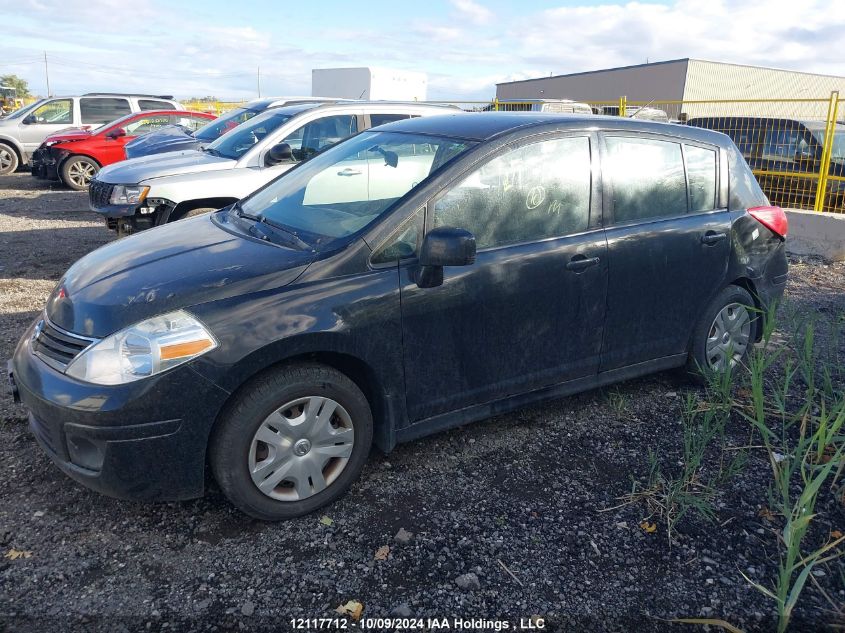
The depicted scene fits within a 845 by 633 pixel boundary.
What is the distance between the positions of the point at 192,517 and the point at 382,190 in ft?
6.02

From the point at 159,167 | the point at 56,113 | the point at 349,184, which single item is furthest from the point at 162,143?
the point at 349,184

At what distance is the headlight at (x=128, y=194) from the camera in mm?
6730

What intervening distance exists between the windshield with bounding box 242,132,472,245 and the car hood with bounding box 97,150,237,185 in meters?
3.38

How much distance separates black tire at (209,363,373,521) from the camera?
110 inches

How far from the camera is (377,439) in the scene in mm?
3275

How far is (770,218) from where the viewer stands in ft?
14.5

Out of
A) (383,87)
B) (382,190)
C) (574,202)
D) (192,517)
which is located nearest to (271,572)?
(192,517)

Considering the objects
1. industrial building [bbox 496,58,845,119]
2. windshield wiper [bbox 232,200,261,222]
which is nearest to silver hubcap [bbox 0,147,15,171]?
windshield wiper [bbox 232,200,261,222]

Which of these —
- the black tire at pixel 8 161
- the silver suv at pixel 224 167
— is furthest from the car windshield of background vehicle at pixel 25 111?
the silver suv at pixel 224 167

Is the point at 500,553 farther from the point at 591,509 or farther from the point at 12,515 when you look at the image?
the point at 12,515

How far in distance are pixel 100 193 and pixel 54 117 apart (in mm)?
10470

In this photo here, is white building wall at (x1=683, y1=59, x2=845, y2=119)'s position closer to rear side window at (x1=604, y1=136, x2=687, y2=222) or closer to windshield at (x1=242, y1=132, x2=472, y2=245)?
rear side window at (x1=604, y1=136, x2=687, y2=222)

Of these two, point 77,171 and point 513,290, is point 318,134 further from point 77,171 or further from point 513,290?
point 77,171

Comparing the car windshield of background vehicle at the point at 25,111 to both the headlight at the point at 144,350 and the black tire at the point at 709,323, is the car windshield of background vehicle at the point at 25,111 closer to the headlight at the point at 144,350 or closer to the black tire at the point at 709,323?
the headlight at the point at 144,350
